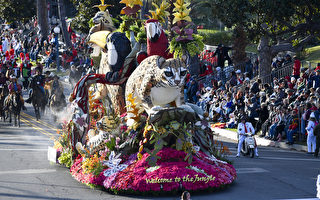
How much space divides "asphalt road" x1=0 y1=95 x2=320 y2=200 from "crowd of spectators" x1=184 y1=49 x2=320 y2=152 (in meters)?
1.40

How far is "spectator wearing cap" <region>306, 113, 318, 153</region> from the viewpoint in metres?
20.9

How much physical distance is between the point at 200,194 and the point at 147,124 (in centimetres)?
209

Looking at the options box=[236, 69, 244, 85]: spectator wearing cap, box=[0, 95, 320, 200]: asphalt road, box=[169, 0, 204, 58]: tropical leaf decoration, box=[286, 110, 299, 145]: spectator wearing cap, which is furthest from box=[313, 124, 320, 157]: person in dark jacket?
box=[236, 69, 244, 85]: spectator wearing cap

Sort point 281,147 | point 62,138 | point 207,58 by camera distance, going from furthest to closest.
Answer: point 207,58 < point 281,147 < point 62,138

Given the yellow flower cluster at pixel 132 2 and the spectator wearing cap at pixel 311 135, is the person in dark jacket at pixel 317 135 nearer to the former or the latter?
the spectator wearing cap at pixel 311 135

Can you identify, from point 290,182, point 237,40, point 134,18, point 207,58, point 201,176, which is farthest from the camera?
point 207,58

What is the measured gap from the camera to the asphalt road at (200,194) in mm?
13289

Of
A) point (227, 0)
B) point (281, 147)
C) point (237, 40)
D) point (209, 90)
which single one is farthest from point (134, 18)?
point (237, 40)

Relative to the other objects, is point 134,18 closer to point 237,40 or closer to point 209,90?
point 209,90

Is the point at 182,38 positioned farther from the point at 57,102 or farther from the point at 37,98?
the point at 37,98

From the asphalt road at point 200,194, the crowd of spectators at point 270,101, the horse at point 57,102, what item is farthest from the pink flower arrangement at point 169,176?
the horse at point 57,102

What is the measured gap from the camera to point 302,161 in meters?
19.0

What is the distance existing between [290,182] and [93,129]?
18.9 ft

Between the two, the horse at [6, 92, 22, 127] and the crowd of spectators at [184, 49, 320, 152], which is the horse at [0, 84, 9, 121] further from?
the crowd of spectators at [184, 49, 320, 152]
